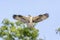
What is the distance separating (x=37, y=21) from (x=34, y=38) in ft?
4.57

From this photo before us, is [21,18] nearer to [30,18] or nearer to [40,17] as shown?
[30,18]

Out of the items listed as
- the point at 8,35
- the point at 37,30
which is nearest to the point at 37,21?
the point at 37,30

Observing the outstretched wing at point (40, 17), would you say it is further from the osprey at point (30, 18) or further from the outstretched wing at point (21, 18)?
→ the outstretched wing at point (21, 18)

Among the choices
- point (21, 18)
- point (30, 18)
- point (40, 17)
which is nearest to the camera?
point (30, 18)

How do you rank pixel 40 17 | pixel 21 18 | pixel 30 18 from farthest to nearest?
pixel 40 17 → pixel 21 18 → pixel 30 18

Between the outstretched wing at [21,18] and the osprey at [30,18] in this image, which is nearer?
the osprey at [30,18]

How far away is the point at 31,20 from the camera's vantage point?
25.1 meters

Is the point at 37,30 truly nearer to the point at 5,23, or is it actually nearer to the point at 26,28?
the point at 26,28

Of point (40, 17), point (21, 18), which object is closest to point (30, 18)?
point (21, 18)

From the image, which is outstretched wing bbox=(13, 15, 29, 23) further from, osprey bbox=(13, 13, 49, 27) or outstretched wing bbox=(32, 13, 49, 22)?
outstretched wing bbox=(32, 13, 49, 22)

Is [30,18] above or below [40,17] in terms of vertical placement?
Result: below

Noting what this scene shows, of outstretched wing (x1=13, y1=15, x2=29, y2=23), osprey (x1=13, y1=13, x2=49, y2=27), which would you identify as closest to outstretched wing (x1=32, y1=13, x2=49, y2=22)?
osprey (x1=13, y1=13, x2=49, y2=27)

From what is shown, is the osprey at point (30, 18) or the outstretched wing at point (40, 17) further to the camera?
the outstretched wing at point (40, 17)

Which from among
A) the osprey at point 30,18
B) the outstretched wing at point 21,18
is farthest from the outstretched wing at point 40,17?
the outstretched wing at point 21,18
